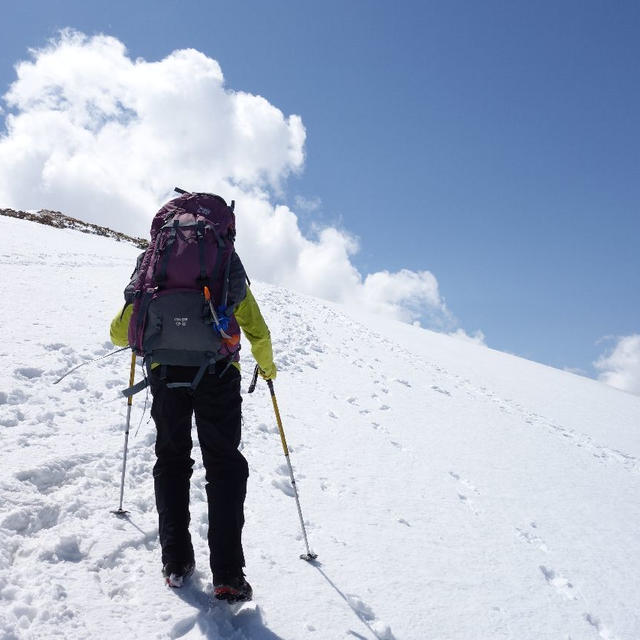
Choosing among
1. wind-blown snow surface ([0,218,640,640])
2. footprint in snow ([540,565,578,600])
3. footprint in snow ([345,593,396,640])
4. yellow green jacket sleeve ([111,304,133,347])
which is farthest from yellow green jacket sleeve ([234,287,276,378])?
footprint in snow ([540,565,578,600])

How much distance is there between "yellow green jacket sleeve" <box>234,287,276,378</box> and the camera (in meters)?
3.38

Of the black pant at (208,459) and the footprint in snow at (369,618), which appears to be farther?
the footprint in snow at (369,618)

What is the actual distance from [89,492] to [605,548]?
626 centimetres

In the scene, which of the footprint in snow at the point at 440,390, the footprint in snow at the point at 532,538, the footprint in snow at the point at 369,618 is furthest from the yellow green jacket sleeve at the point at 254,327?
the footprint in snow at the point at 440,390

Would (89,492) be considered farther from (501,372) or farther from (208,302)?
(501,372)

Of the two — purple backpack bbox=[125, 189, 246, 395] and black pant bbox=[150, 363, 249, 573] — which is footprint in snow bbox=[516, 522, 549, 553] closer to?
black pant bbox=[150, 363, 249, 573]

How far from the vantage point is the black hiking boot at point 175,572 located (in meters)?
3.18

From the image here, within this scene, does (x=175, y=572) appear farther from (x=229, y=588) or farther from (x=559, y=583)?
(x=559, y=583)

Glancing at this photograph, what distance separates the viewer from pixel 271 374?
144 inches

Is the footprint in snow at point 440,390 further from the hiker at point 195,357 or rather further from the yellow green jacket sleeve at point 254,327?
the hiker at point 195,357

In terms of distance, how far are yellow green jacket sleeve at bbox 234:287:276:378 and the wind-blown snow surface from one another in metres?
1.64

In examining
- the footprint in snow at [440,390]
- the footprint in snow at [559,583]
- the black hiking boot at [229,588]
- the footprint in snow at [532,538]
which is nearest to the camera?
the black hiking boot at [229,588]

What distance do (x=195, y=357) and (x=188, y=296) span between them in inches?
16.3

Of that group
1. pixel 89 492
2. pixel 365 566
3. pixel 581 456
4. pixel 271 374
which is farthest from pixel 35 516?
pixel 581 456
